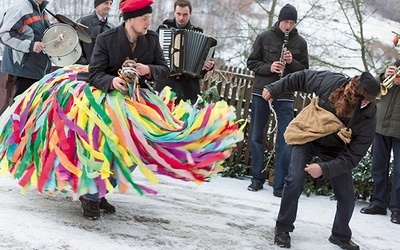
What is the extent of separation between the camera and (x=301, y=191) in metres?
5.58

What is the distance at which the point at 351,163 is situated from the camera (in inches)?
213

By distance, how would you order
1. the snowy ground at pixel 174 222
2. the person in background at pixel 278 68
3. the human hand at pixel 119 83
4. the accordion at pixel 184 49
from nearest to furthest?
the snowy ground at pixel 174 222, the human hand at pixel 119 83, the person in background at pixel 278 68, the accordion at pixel 184 49

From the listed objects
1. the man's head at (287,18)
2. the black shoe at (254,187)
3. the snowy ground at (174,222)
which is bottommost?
the black shoe at (254,187)

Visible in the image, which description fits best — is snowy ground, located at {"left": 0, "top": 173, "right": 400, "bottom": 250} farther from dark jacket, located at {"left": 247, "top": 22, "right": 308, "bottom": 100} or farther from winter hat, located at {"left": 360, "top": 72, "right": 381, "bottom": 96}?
winter hat, located at {"left": 360, "top": 72, "right": 381, "bottom": 96}

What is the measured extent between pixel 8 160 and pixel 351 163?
2.80 meters

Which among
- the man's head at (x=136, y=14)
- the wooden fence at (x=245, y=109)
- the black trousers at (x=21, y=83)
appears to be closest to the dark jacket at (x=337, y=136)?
the man's head at (x=136, y=14)

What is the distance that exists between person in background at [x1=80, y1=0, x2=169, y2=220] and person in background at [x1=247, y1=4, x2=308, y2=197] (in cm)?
221

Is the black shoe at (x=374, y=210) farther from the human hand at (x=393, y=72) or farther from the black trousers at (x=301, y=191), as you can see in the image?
the black trousers at (x=301, y=191)

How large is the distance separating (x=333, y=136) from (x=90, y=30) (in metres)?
3.09

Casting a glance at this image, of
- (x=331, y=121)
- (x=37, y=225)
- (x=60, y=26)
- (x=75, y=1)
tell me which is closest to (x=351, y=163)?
(x=331, y=121)

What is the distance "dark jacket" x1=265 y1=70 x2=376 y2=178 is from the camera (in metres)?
5.38

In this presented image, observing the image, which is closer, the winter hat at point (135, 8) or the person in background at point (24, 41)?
the winter hat at point (135, 8)

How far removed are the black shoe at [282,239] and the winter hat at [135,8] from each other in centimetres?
212

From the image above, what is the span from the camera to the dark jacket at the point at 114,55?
5.38 meters
